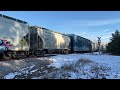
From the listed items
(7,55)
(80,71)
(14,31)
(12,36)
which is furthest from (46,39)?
(80,71)

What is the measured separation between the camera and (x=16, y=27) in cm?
1681

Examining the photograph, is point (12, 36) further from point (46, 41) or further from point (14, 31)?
point (46, 41)

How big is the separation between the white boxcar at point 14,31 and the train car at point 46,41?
2.52 meters

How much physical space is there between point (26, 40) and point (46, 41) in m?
5.73

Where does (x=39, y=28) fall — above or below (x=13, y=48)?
above

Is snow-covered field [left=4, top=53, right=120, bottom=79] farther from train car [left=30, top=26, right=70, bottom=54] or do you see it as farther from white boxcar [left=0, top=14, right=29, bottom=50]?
train car [left=30, top=26, right=70, bottom=54]
